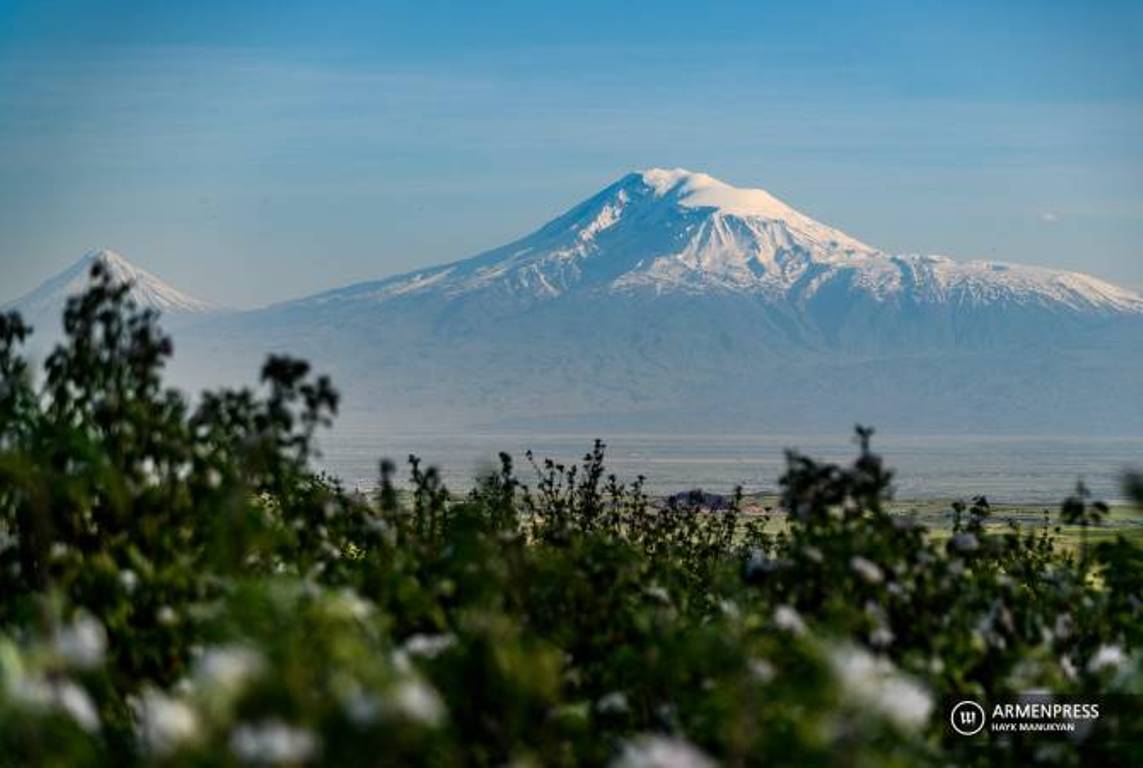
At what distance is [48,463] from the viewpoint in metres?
9.05

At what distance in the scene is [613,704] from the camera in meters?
7.56

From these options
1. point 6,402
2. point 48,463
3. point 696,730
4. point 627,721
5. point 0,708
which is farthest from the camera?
point 6,402

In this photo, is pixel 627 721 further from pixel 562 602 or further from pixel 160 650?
pixel 160 650

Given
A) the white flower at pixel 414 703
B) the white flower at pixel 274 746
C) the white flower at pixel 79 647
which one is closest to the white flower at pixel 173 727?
the white flower at pixel 274 746

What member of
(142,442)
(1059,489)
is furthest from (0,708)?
(1059,489)

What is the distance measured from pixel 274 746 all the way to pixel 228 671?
12.8 inches

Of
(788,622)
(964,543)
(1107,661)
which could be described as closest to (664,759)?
Answer: (788,622)

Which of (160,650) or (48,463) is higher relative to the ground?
(48,463)

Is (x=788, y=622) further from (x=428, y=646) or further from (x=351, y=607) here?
(x=351, y=607)

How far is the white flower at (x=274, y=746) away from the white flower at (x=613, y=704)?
250 centimetres

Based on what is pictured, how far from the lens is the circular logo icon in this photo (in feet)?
27.2

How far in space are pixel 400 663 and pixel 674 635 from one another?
1.81 metres

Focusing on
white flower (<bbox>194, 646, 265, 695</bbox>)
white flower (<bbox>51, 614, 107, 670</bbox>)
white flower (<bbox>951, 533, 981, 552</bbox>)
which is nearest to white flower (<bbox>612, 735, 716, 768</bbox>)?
white flower (<bbox>194, 646, 265, 695</bbox>)

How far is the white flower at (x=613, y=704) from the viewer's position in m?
7.55
